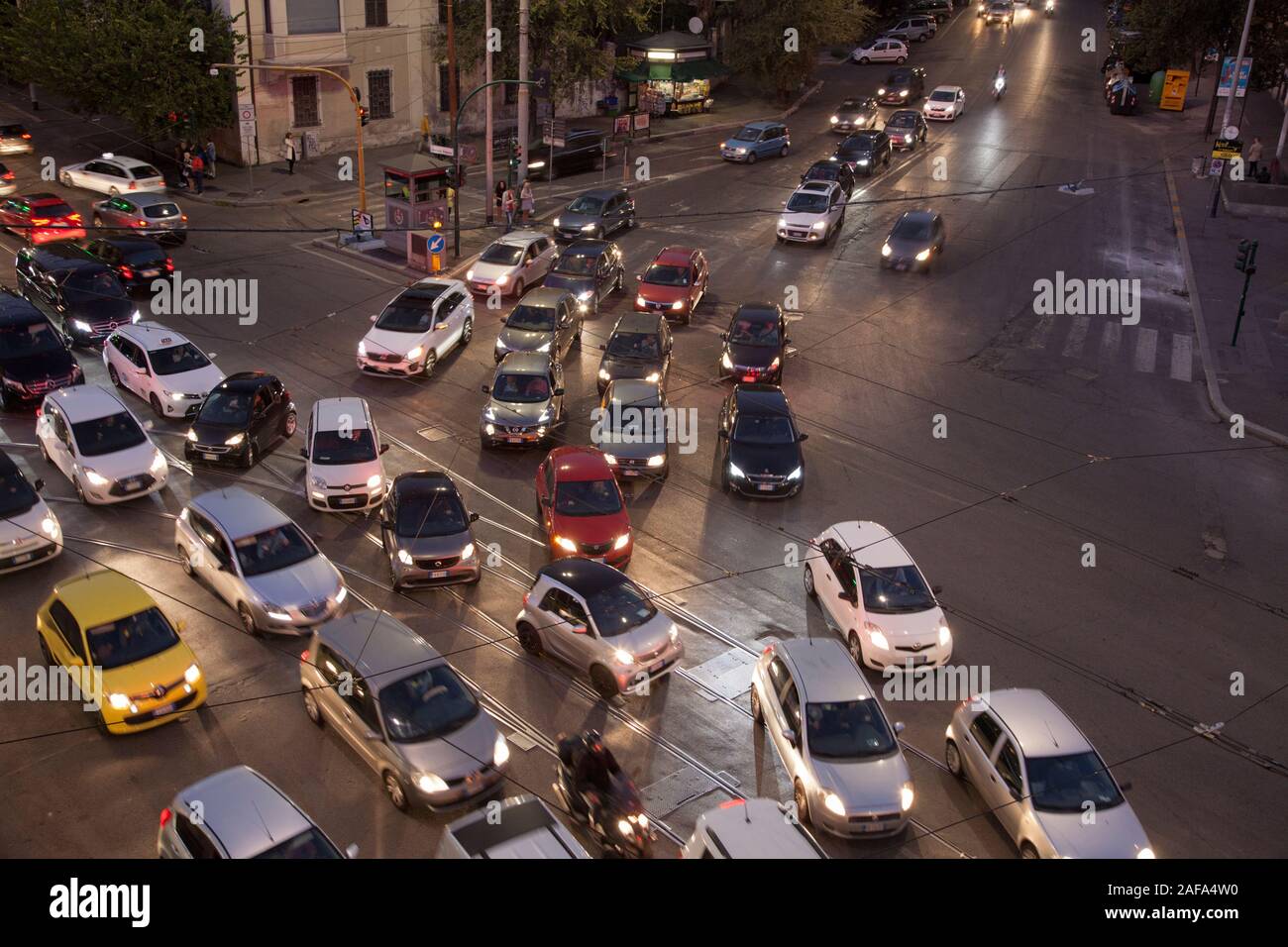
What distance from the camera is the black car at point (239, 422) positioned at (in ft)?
71.8

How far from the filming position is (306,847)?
1151 centimetres

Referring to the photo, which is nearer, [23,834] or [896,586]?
[23,834]

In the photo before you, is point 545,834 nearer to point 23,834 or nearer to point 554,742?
point 554,742

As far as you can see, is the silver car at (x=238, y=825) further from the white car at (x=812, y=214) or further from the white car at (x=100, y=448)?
the white car at (x=812, y=214)

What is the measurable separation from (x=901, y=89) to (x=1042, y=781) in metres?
49.9

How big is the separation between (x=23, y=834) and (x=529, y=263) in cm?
2232

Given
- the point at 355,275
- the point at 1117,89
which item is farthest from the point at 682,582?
the point at 1117,89

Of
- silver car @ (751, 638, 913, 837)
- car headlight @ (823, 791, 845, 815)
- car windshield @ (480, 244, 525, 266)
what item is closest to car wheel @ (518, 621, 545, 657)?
silver car @ (751, 638, 913, 837)

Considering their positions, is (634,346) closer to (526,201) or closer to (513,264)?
(513,264)

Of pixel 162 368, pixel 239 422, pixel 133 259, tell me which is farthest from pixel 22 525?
pixel 133 259

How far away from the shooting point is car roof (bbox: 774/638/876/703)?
14.5m

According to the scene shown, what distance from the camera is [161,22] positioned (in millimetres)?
41438

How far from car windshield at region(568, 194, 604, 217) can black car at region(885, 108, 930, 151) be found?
17.8 m

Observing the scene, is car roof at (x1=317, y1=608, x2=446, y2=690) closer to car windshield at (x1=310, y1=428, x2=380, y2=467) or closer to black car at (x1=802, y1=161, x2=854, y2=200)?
car windshield at (x1=310, y1=428, x2=380, y2=467)
